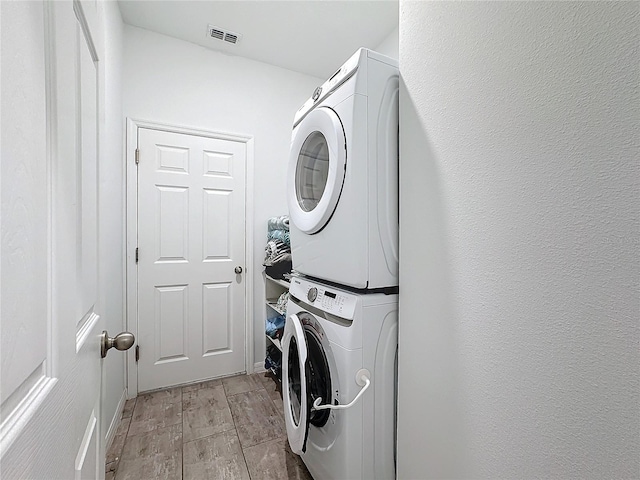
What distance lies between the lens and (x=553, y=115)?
23.2 inches

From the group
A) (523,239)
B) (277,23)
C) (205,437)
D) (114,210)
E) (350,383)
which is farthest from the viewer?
(277,23)

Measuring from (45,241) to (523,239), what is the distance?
84 centimetres

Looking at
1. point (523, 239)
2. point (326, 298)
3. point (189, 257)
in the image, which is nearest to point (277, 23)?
point (189, 257)

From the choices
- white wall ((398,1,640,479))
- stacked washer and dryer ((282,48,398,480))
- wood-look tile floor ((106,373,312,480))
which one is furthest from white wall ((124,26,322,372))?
white wall ((398,1,640,479))

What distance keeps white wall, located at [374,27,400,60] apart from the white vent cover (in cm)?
109

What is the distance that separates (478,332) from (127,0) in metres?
2.67

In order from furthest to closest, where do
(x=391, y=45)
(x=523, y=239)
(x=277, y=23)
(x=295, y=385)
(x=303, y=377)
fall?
(x=391, y=45) → (x=277, y=23) → (x=295, y=385) → (x=303, y=377) → (x=523, y=239)

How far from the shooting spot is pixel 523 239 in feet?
2.12

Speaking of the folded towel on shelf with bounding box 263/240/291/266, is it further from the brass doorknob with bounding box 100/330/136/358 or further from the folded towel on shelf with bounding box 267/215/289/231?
the brass doorknob with bounding box 100/330/136/358

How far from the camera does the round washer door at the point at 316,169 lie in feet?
3.65

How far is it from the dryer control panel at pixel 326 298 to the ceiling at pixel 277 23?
1802 millimetres

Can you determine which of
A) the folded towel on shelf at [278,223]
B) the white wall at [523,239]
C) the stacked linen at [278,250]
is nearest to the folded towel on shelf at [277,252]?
the stacked linen at [278,250]

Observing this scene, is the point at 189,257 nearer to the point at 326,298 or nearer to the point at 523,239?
the point at 326,298

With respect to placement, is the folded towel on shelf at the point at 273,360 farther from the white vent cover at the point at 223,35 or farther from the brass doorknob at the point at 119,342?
the white vent cover at the point at 223,35
